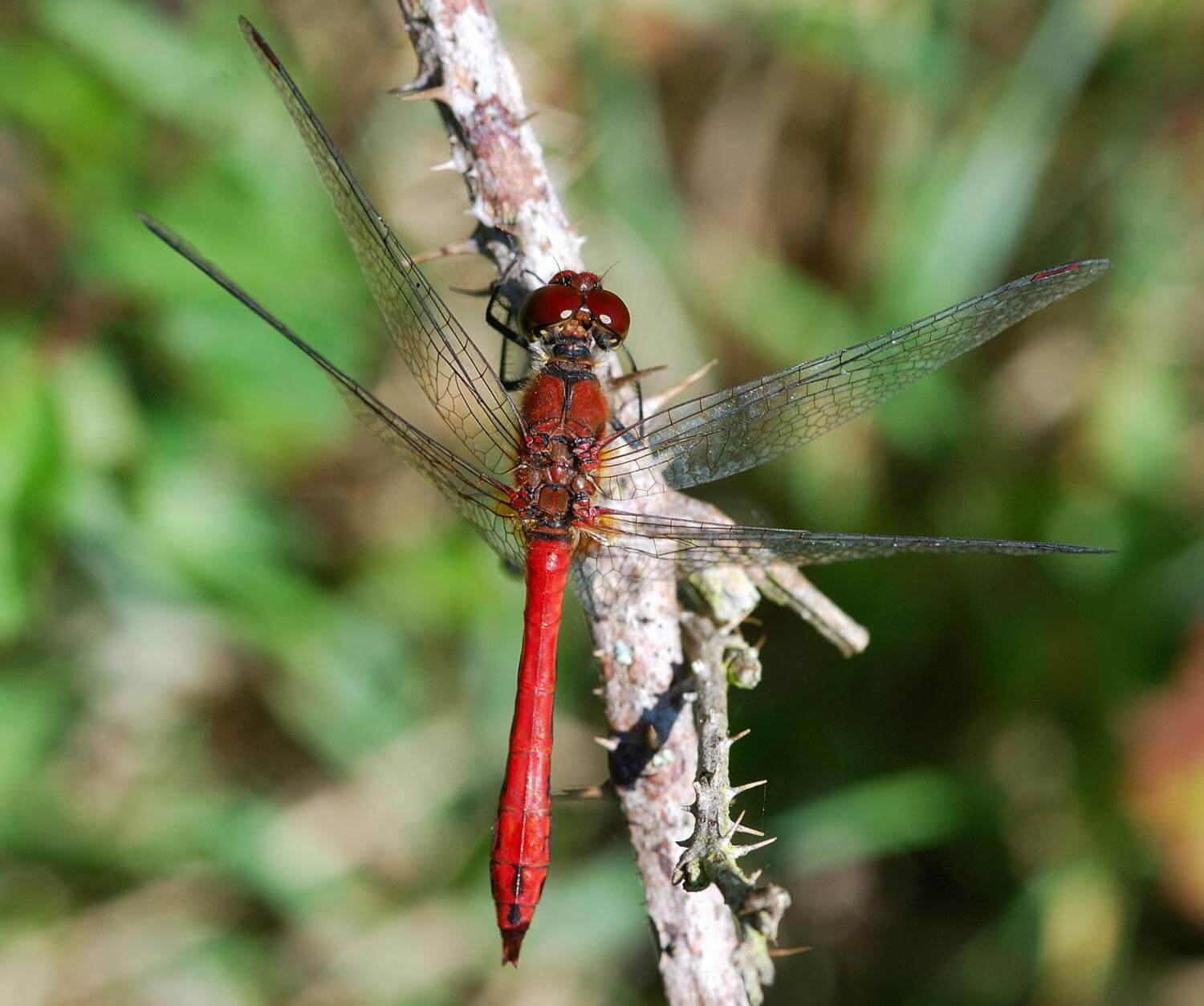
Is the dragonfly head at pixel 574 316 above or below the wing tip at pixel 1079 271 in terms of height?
above

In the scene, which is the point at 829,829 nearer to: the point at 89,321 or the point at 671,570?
the point at 671,570

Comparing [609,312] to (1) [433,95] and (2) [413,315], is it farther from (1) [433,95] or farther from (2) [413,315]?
(1) [433,95]

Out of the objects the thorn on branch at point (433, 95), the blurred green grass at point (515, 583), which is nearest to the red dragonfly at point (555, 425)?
the thorn on branch at point (433, 95)

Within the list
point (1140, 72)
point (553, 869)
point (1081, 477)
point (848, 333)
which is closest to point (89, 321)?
point (553, 869)

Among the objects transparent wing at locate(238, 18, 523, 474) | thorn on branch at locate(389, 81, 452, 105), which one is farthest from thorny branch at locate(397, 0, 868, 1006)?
transparent wing at locate(238, 18, 523, 474)

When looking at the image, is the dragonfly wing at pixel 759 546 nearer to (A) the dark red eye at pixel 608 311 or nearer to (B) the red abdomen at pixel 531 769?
(B) the red abdomen at pixel 531 769

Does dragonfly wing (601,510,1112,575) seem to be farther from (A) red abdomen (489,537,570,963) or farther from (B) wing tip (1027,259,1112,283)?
(B) wing tip (1027,259,1112,283)

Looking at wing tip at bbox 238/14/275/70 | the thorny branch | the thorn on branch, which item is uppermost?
wing tip at bbox 238/14/275/70
